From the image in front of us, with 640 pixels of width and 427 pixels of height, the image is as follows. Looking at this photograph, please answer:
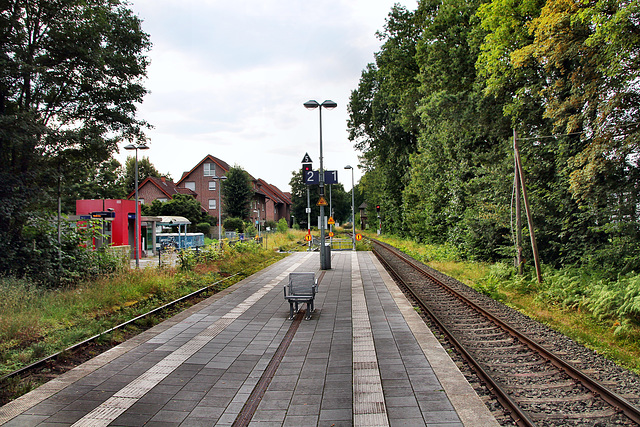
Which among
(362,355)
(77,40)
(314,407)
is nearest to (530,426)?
(314,407)

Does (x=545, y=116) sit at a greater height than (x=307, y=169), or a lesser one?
greater

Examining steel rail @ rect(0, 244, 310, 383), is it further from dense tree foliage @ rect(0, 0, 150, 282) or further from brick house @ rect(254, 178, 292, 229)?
brick house @ rect(254, 178, 292, 229)

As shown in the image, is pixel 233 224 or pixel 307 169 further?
pixel 233 224

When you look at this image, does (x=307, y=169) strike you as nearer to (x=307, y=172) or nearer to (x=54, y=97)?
(x=307, y=172)

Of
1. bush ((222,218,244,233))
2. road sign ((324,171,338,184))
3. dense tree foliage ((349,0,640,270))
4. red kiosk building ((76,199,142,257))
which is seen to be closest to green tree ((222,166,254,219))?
bush ((222,218,244,233))

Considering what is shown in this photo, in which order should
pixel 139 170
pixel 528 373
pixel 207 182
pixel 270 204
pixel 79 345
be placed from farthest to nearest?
pixel 270 204 < pixel 139 170 < pixel 207 182 < pixel 79 345 < pixel 528 373

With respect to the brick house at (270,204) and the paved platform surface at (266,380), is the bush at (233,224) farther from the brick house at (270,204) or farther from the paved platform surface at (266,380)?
the paved platform surface at (266,380)

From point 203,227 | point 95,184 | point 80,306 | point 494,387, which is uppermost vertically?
point 95,184

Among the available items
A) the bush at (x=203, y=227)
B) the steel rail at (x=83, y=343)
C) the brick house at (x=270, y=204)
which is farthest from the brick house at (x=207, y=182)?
the steel rail at (x=83, y=343)

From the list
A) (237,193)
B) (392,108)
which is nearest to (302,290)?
(392,108)

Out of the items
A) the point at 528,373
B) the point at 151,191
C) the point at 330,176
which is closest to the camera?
the point at 528,373

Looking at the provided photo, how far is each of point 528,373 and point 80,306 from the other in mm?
8959

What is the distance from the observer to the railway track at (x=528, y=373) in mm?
4449

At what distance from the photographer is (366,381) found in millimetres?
5219
